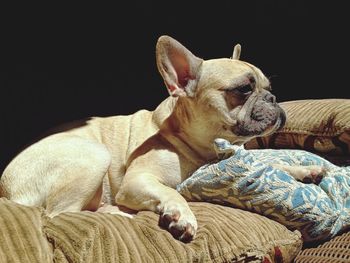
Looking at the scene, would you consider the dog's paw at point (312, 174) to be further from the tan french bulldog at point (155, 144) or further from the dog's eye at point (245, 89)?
the dog's eye at point (245, 89)

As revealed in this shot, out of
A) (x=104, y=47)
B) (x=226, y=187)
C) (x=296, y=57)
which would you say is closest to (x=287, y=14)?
(x=296, y=57)

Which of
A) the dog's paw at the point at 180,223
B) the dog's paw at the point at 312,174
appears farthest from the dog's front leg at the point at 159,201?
the dog's paw at the point at 312,174

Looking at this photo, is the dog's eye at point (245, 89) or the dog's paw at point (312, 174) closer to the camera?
the dog's paw at point (312, 174)

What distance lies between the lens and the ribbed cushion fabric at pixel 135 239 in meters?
1.06

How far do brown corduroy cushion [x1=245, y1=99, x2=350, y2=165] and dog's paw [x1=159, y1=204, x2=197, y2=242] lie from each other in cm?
83

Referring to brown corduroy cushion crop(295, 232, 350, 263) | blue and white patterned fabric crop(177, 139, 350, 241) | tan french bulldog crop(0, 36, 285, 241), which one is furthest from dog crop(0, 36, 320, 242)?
brown corduroy cushion crop(295, 232, 350, 263)

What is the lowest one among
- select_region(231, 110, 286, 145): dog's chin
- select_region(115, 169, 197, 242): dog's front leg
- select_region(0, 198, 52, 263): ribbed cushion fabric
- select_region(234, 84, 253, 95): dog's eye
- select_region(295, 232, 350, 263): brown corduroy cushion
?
select_region(295, 232, 350, 263): brown corduroy cushion

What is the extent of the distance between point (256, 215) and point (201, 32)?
1866mm

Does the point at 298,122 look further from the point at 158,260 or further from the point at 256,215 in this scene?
the point at 158,260

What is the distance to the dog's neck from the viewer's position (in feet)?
6.15

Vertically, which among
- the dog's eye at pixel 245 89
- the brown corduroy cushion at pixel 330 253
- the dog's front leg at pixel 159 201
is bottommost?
the brown corduroy cushion at pixel 330 253

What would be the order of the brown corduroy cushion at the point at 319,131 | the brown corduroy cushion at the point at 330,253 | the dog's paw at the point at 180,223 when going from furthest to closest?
the brown corduroy cushion at the point at 319,131 < the brown corduroy cushion at the point at 330,253 < the dog's paw at the point at 180,223

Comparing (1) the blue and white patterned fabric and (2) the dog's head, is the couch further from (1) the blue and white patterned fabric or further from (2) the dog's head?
(2) the dog's head

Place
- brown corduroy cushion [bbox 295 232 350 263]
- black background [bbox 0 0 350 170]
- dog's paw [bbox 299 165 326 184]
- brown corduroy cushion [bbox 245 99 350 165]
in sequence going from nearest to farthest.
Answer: brown corduroy cushion [bbox 295 232 350 263]
dog's paw [bbox 299 165 326 184]
brown corduroy cushion [bbox 245 99 350 165]
black background [bbox 0 0 350 170]
